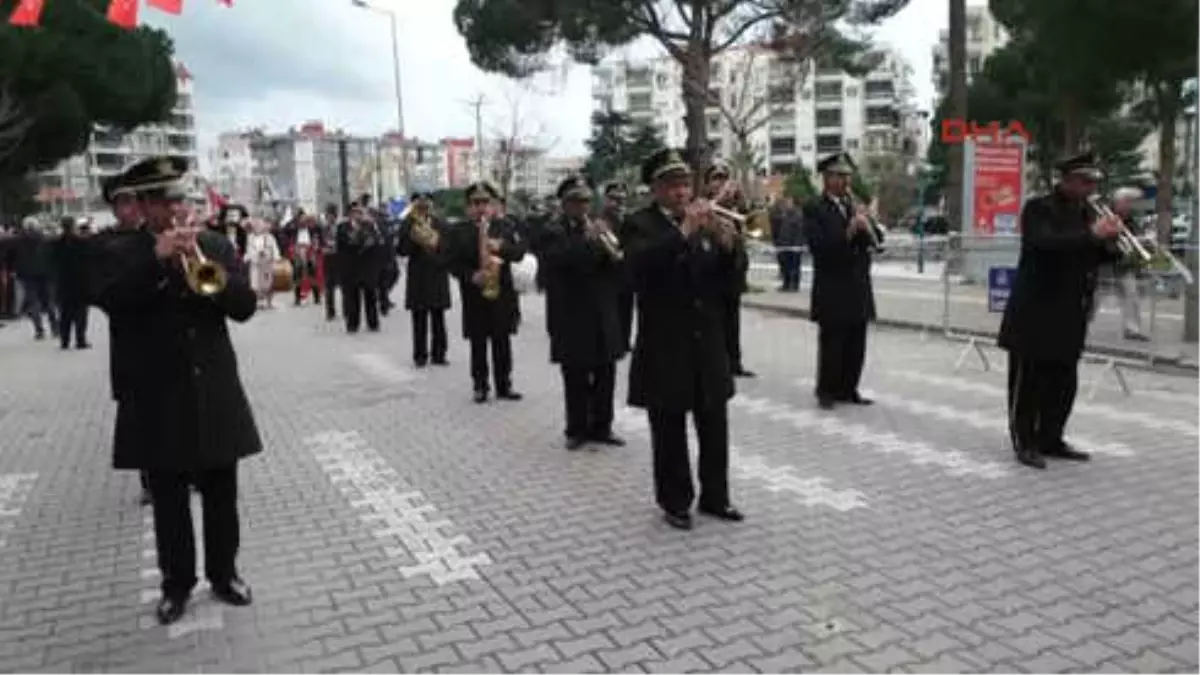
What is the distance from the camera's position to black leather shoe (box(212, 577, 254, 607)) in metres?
4.69

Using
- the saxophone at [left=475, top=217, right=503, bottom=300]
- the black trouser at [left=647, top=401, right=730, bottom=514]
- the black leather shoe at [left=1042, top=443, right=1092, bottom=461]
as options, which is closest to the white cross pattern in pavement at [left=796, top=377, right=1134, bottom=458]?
the black leather shoe at [left=1042, top=443, right=1092, bottom=461]

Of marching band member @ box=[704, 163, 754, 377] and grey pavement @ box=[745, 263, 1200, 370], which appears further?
grey pavement @ box=[745, 263, 1200, 370]

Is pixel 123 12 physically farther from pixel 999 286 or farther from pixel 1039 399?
pixel 999 286

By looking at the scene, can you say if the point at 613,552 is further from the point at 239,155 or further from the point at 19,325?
the point at 239,155

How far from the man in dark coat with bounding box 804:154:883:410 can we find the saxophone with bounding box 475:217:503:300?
2.56 metres

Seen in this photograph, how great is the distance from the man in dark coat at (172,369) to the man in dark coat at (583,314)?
3194 mm

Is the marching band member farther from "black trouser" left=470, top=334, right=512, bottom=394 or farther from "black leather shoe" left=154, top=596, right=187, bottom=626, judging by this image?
"black leather shoe" left=154, top=596, right=187, bottom=626

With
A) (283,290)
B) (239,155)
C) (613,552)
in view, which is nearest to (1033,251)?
(613,552)

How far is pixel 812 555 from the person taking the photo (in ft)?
16.8

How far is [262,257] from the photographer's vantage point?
20.3m

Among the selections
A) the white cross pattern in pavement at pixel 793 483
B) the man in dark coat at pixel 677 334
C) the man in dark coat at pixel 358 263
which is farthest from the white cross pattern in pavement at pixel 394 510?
the man in dark coat at pixel 358 263

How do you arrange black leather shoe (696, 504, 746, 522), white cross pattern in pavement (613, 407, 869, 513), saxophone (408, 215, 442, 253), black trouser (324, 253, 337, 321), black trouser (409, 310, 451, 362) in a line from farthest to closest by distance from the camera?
black trouser (324, 253, 337, 321) → black trouser (409, 310, 451, 362) → saxophone (408, 215, 442, 253) → white cross pattern in pavement (613, 407, 869, 513) → black leather shoe (696, 504, 746, 522)

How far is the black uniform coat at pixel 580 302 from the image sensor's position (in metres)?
7.44

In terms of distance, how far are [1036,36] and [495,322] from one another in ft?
57.8
